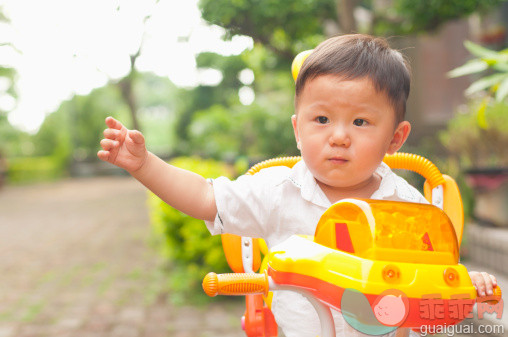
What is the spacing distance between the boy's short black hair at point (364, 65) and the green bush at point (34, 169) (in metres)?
23.3

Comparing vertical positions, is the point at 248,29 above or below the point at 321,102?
above

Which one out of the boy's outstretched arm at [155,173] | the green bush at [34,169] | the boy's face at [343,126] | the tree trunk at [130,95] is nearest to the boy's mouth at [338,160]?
the boy's face at [343,126]

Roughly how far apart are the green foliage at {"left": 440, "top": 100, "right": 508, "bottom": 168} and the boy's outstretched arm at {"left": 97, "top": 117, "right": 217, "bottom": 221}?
390cm

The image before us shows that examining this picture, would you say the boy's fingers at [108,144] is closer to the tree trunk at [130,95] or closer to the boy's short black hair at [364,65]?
the boy's short black hair at [364,65]

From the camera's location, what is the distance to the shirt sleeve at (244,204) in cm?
142

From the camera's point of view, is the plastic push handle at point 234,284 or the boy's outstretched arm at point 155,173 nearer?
the plastic push handle at point 234,284

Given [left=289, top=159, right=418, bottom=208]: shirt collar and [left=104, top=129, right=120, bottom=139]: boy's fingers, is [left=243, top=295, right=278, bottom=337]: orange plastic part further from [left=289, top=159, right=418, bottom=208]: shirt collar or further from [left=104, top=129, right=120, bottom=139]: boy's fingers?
[left=104, top=129, right=120, bottom=139]: boy's fingers

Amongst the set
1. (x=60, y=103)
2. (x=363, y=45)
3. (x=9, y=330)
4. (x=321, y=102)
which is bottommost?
(x=9, y=330)

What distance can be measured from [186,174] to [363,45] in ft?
1.89

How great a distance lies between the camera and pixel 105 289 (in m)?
5.46

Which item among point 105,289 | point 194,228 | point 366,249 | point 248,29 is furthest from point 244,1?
point 366,249

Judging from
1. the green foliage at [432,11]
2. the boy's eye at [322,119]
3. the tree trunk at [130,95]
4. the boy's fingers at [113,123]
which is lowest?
the boy's fingers at [113,123]

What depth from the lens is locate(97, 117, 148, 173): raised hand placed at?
48.4 inches

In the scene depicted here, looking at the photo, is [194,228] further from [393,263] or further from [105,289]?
[393,263]
